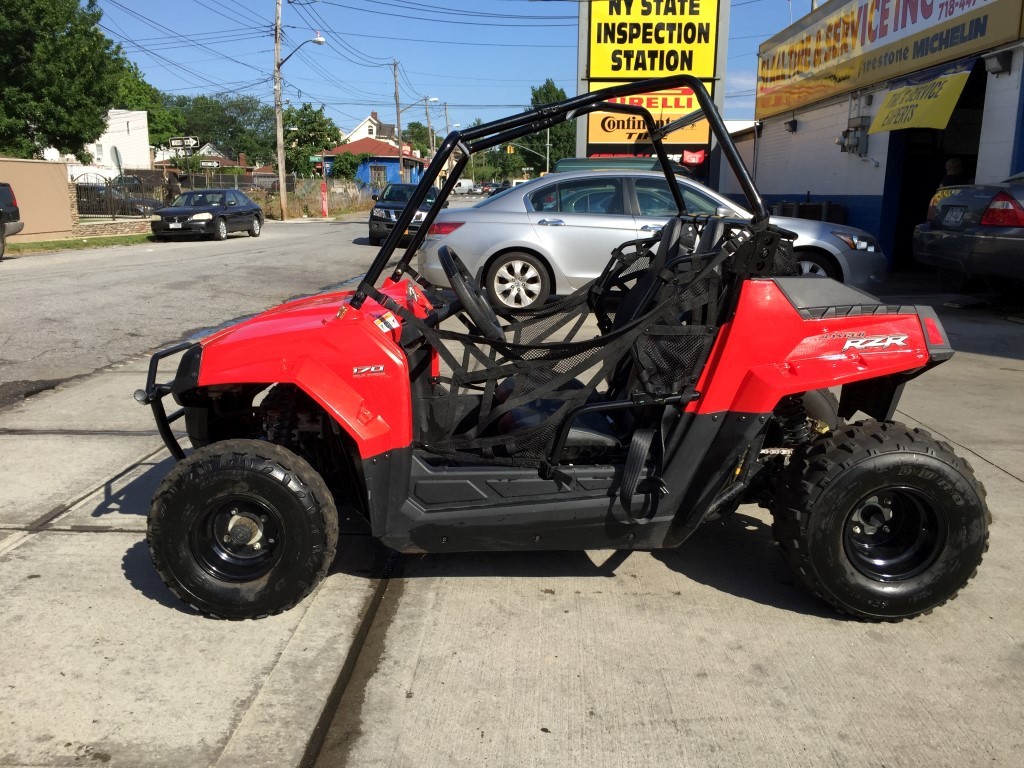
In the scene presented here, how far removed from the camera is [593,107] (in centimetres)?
321

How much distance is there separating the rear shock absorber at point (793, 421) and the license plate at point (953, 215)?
283 inches

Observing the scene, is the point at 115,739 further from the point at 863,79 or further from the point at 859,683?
the point at 863,79

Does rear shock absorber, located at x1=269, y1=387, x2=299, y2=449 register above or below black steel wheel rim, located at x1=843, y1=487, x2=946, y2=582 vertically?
above

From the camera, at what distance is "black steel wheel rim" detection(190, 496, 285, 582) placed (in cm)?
321

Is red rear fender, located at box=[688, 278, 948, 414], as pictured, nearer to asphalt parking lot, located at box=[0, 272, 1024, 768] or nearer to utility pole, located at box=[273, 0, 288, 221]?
Result: asphalt parking lot, located at box=[0, 272, 1024, 768]

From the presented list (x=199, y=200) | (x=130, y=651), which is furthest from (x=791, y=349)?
(x=199, y=200)

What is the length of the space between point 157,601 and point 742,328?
2.48 metres

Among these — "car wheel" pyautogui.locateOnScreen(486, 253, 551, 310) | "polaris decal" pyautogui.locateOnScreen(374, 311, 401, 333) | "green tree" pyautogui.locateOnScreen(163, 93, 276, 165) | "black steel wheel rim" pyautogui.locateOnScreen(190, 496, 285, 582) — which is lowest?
"black steel wheel rim" pyautogui.locateOnScreen(190, 496, 285, 582)

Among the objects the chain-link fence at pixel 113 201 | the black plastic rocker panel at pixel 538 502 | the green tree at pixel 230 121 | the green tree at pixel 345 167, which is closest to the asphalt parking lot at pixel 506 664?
the black plastic rocker panel at pixel 538 502

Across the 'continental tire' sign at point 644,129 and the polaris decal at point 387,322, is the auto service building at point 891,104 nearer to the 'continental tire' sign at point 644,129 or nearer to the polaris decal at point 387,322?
the 'continental tire' sign at point 644,129

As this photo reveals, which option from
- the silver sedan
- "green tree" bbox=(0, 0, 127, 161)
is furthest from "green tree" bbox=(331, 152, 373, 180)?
the silver sedan

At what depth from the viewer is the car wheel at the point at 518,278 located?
9.59m

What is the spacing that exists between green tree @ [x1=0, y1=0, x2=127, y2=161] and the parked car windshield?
8.15 m

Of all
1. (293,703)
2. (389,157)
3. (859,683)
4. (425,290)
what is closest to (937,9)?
(425,290)
